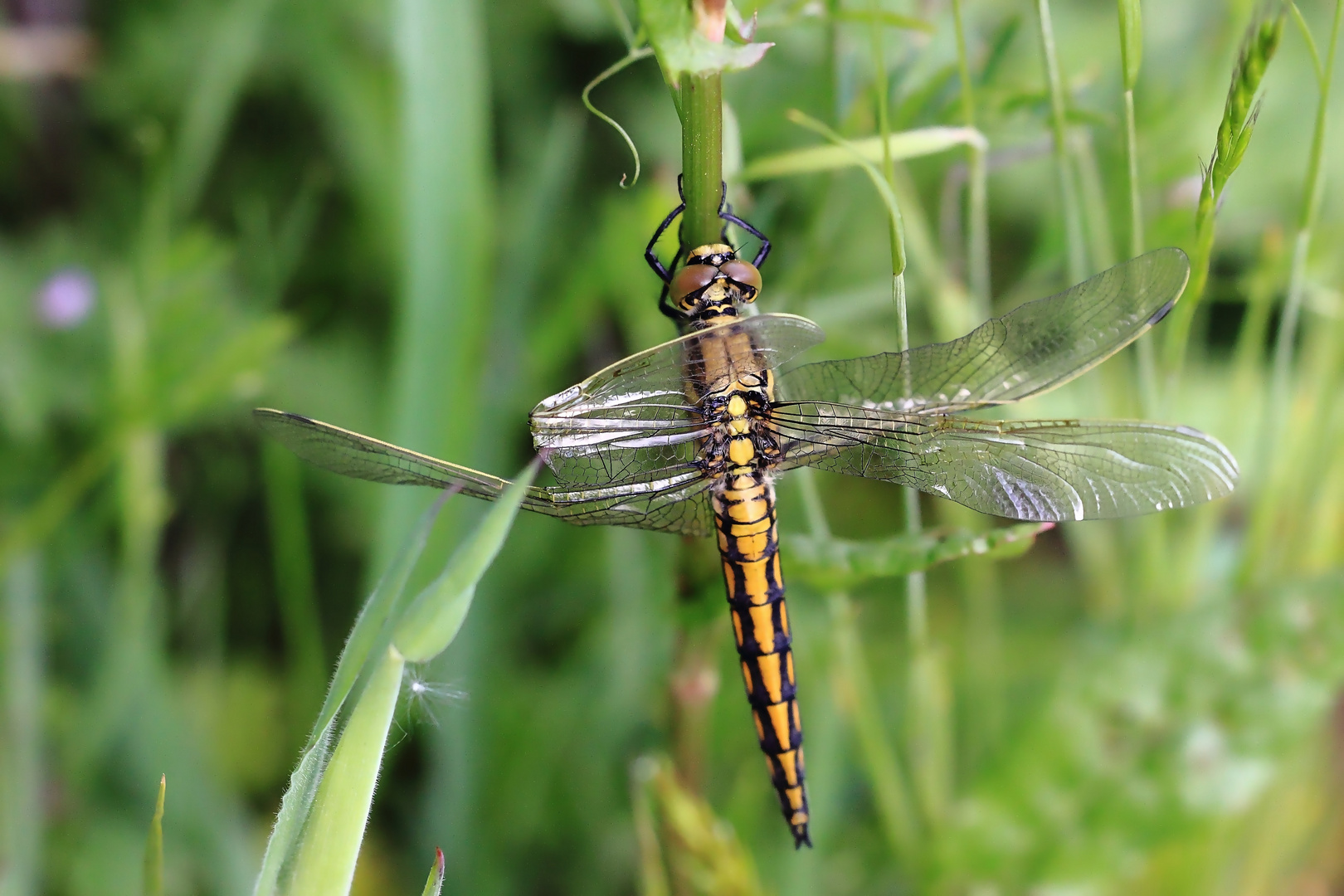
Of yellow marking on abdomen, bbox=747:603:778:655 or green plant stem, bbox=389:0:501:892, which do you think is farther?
green plant stem, bbox=389:0:501:892

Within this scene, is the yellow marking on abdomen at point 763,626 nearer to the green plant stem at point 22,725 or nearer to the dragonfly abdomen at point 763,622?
the dragonfly abdomen at point 763,622

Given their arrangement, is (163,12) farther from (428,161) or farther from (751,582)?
(751,582)

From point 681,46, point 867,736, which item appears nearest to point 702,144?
point 681,46

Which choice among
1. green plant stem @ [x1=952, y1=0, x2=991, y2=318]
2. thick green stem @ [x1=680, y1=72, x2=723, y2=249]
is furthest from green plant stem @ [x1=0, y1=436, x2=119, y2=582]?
green plant stem @ [x1=952, y1=0, x2=991, y2=318]

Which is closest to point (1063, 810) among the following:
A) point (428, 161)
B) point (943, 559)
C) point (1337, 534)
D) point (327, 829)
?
point (943, 559)

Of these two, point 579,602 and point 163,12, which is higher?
point 163,12

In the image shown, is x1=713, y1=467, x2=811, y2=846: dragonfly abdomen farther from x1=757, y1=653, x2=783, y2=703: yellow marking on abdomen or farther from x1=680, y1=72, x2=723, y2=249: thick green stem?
x1=680, y1=72, x2=723, y2=249: thick green stem
